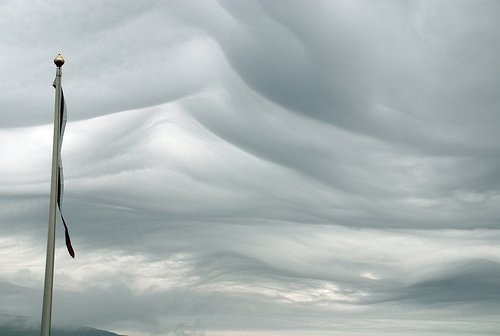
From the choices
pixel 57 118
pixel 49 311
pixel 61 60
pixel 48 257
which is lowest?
pixel 49 311

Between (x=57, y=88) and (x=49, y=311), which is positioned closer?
(x=49, y=311)

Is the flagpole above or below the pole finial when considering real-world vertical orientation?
below

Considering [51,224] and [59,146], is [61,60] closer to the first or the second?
[59,146]

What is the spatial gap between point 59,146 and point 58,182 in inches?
69.2

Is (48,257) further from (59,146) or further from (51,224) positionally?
(59,146)

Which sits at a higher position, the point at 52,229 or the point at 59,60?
the point at 59,60

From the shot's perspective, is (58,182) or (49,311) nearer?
(49,311)

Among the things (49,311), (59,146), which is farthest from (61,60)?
(49,311)

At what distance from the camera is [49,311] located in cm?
2983

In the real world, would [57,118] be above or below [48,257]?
above

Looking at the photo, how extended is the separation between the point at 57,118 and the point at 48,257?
622 cm

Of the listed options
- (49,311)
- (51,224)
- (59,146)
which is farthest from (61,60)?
(49,311)

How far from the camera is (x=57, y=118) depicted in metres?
31.5

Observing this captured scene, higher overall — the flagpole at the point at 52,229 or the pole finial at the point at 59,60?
the pole finial at the point at 59,60
